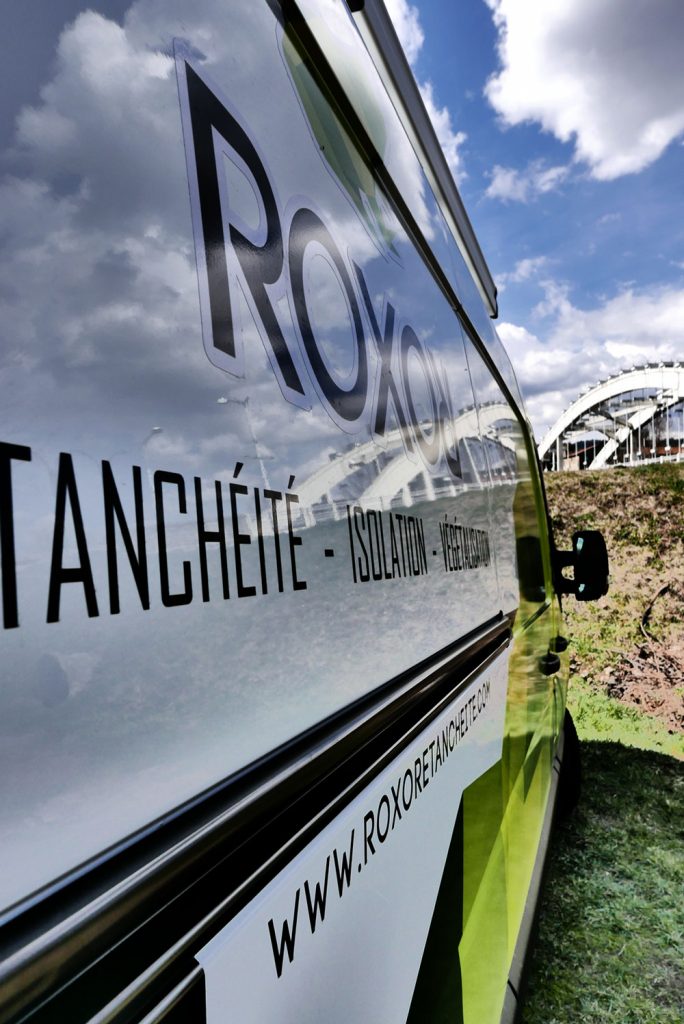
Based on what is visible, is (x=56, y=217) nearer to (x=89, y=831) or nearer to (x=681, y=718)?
(x=89, y=831)

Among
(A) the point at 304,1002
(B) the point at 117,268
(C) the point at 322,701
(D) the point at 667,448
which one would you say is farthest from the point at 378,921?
(D) the point at 667,448

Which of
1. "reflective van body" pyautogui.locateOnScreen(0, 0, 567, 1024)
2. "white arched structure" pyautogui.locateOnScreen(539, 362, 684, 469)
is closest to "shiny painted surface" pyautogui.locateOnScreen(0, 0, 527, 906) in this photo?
"reflective van body" pyautogui.locateOnScreen(0, 0, 567, 1024)

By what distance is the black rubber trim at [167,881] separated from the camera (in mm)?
507

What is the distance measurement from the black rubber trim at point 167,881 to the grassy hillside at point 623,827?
260 centimetres

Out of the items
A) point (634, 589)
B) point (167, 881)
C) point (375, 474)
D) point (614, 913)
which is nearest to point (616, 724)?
point (614, 913)

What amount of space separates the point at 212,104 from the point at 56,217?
340 millimetres

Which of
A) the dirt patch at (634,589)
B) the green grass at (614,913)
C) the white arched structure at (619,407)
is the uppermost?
the white arched structure at (619,407)

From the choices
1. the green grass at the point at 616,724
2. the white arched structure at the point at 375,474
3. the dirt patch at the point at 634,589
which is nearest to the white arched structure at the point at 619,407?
the dirt patch at the point at 634,589

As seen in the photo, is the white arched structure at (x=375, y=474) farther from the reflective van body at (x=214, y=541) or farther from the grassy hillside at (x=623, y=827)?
the grassy hillside at (x=623, y=827)

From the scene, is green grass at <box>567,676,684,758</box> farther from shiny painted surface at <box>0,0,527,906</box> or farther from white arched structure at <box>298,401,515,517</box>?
shiny painted surface at <box>0,0,527,906</box>

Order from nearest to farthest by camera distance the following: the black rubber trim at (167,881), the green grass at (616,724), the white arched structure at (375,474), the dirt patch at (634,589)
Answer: the black rubber trim at (167,881) → the white arched structure at (375,474) → the green grass at (616,724) → the dirt patch at (634,589)

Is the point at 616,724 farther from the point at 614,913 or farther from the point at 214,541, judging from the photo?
the point at 214,541

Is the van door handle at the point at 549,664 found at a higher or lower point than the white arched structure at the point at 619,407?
lower

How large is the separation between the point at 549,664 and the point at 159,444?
10.1 feet
